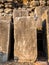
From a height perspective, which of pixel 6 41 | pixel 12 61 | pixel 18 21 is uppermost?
pixel 18 21

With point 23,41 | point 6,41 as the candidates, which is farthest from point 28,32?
point 6,41

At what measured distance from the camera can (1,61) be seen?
3383 mm

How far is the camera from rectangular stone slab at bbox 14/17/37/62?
11.0 feet

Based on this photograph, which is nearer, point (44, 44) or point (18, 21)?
point (18, 21)

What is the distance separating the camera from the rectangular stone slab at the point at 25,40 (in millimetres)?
3355

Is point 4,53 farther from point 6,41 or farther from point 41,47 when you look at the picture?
point 41,47

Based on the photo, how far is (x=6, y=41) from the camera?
3.42 metres

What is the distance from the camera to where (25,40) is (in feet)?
11.1

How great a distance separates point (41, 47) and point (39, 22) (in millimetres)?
558

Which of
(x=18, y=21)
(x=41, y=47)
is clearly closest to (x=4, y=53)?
(x=18, y=21)

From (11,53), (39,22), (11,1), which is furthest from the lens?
(11,1)

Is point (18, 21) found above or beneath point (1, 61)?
above

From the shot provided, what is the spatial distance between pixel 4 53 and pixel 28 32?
490 mm

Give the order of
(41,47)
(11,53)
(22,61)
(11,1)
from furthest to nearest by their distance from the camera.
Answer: (11,1) → (41,47) → (11,53) → (22,61)
